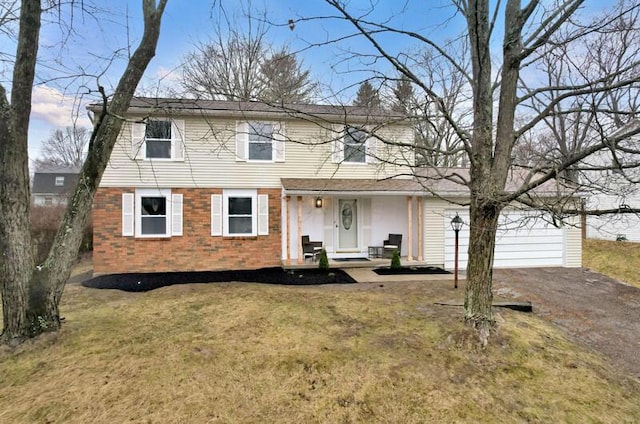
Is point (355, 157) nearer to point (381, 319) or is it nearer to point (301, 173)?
point (301, 173)

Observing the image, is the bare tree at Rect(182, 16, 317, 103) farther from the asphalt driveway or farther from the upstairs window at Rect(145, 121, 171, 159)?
A: the asphalt driveway

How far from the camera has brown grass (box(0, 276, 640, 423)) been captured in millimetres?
3322

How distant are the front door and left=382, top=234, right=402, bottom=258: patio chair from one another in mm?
1000

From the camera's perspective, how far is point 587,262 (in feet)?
46.3

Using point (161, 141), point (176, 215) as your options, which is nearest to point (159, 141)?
point (161, 141)

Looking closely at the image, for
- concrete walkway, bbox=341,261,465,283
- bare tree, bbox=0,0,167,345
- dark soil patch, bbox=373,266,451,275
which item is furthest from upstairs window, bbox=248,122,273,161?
bare tree, bbox=0,0,167,345

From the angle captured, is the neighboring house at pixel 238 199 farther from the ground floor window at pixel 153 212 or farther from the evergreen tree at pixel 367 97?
the evergreen tree at pixel 367 97

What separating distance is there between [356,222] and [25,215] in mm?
8826

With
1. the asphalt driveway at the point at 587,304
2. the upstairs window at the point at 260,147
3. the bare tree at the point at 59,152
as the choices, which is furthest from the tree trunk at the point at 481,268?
the bare tree at the point at 59,152

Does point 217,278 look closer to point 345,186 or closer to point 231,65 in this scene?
point 345,186

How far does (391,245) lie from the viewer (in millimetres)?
11367

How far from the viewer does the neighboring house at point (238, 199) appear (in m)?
9.96

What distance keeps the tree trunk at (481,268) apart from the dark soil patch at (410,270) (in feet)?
15.4

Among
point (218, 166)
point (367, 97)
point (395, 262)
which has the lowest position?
point (395, 262)
